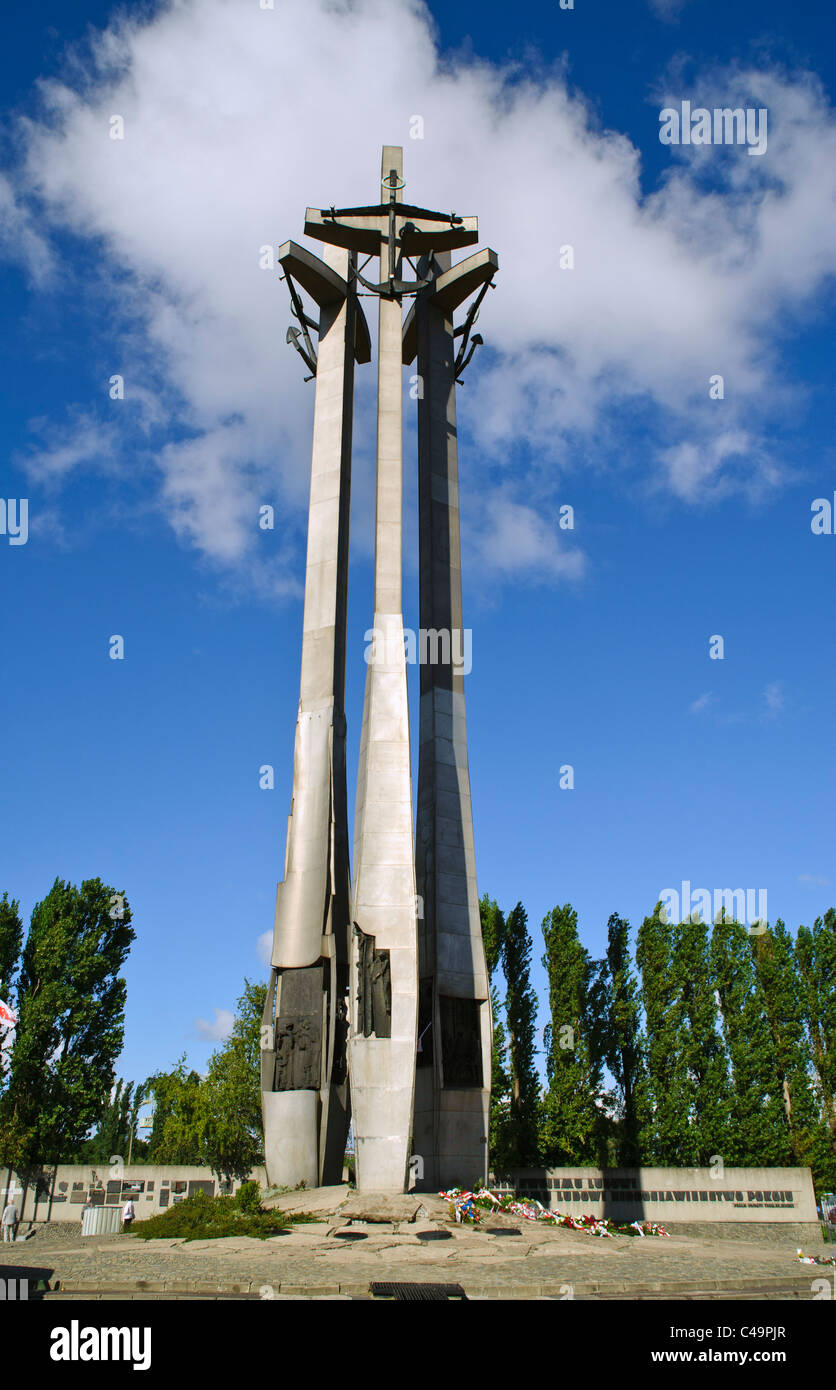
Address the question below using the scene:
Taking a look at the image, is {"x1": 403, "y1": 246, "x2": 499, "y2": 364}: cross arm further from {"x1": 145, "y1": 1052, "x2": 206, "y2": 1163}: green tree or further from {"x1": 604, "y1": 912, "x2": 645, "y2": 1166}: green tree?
{"x1": 145, "y1": 1052, "x2": 206, "y2": 1163}: green tree

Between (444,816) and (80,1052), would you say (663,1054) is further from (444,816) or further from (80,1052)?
(80,1052)

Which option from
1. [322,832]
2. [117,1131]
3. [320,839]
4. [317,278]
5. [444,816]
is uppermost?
[317,278]

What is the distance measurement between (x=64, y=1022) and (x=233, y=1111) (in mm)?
6156

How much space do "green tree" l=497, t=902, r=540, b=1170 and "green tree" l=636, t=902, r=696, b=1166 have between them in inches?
120

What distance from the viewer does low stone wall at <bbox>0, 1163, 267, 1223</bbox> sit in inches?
952

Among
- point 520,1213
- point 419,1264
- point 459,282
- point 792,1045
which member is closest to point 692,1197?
point 792,1045

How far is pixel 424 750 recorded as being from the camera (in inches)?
830

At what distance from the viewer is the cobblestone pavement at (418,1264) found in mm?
8375

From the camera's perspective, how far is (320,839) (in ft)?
65.3

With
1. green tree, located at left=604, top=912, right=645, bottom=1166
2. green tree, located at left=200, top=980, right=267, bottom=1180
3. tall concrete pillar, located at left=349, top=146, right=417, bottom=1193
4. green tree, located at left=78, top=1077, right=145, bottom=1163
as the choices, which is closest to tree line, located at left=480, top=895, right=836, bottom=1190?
green tree, located at left=604, top=912, right=645, bottom=1166

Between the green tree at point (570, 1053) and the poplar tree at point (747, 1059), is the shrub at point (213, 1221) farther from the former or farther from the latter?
the poplar tree at point (747, 1059)
